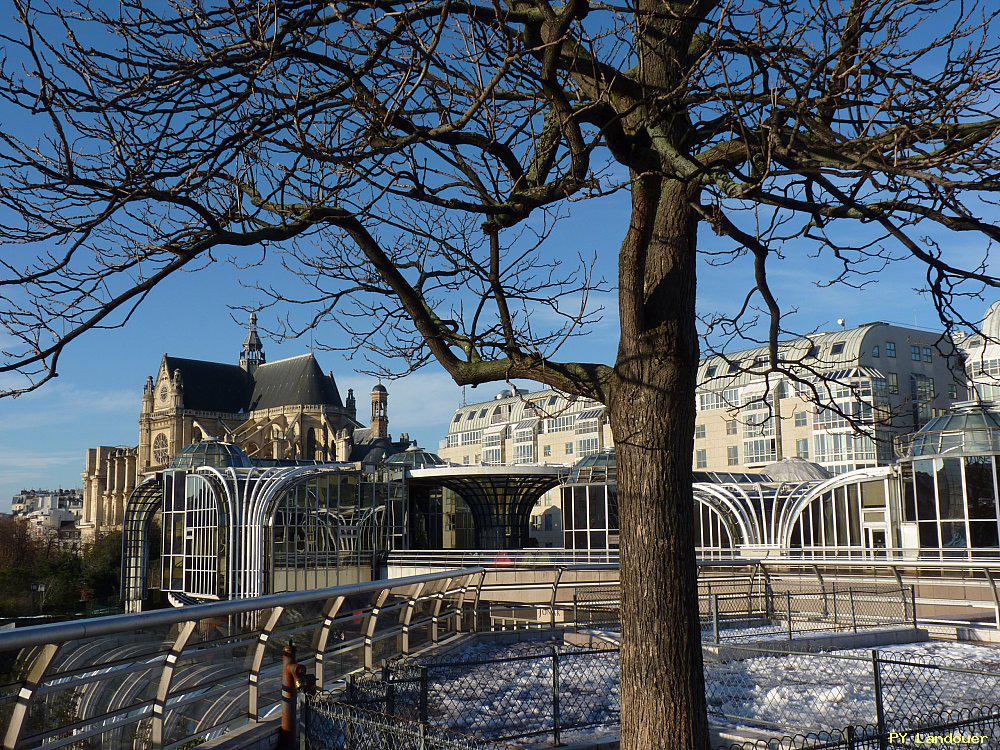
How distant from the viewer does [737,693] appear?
332 inches

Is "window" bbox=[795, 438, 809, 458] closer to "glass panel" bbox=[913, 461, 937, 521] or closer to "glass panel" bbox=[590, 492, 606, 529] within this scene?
"glass panel" bbox=[590, 492, 606, 529]

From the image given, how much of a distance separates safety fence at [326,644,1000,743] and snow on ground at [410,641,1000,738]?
1 cm

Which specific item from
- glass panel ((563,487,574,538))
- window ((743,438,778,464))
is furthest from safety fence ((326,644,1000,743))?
Result: window ((743,438,778,464))

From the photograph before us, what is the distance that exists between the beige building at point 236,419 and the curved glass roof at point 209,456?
39.3 metres

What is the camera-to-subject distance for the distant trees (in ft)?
157

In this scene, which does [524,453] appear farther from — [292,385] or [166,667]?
[166,667]

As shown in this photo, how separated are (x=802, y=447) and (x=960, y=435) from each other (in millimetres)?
35737

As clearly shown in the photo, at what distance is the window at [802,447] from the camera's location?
61.1 metres

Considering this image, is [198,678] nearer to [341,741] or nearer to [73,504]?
[341,741]

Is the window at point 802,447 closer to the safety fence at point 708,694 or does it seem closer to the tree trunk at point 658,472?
the safety fence at point 708,694

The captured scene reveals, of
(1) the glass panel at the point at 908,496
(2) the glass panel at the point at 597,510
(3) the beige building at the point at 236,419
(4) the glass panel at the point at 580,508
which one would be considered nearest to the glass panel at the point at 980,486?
(1) the glass panel at the point at 908,496

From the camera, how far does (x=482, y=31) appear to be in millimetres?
5113

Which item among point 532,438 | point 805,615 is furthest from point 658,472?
point 532,438

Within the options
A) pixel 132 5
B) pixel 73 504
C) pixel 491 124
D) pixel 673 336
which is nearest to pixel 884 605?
pixel 673 336
